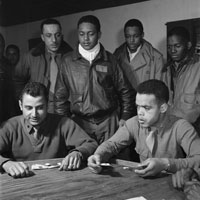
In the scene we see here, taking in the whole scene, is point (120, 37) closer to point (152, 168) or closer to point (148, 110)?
point (148, 110)

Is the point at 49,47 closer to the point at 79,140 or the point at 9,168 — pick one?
the point at 79,140

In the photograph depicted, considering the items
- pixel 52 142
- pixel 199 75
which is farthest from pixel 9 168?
pixel 199 75

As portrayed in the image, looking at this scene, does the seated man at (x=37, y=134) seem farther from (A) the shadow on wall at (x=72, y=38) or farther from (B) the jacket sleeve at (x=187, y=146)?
(B) the jacket sleeve at (x=187, y=146)

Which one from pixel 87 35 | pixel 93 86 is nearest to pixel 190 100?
pixel 93 86

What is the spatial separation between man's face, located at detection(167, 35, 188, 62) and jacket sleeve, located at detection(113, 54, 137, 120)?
0.72 ft

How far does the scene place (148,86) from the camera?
1.24 m

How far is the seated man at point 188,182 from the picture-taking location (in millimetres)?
881

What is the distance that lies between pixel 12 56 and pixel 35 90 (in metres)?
0.18

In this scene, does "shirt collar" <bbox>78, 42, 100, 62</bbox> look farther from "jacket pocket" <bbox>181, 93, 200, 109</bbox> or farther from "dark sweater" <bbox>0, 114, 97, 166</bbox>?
"jacket pocket" <bbox>181, 93, 200, 109</bbox>

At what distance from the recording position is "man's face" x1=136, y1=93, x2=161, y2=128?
1186 mm

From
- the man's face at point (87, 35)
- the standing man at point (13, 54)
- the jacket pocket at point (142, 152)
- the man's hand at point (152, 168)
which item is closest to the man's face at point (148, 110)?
the jacket pocket at point (142, 152)

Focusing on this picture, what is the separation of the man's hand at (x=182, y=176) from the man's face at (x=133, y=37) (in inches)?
22.4

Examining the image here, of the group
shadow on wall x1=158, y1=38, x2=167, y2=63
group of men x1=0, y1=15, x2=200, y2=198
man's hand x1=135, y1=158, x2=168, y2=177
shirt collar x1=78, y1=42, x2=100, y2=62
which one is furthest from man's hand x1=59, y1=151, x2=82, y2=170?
shadow on wall x1=158, y1=38, x2=167, y2=63

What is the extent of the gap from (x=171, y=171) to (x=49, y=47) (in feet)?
2.47
